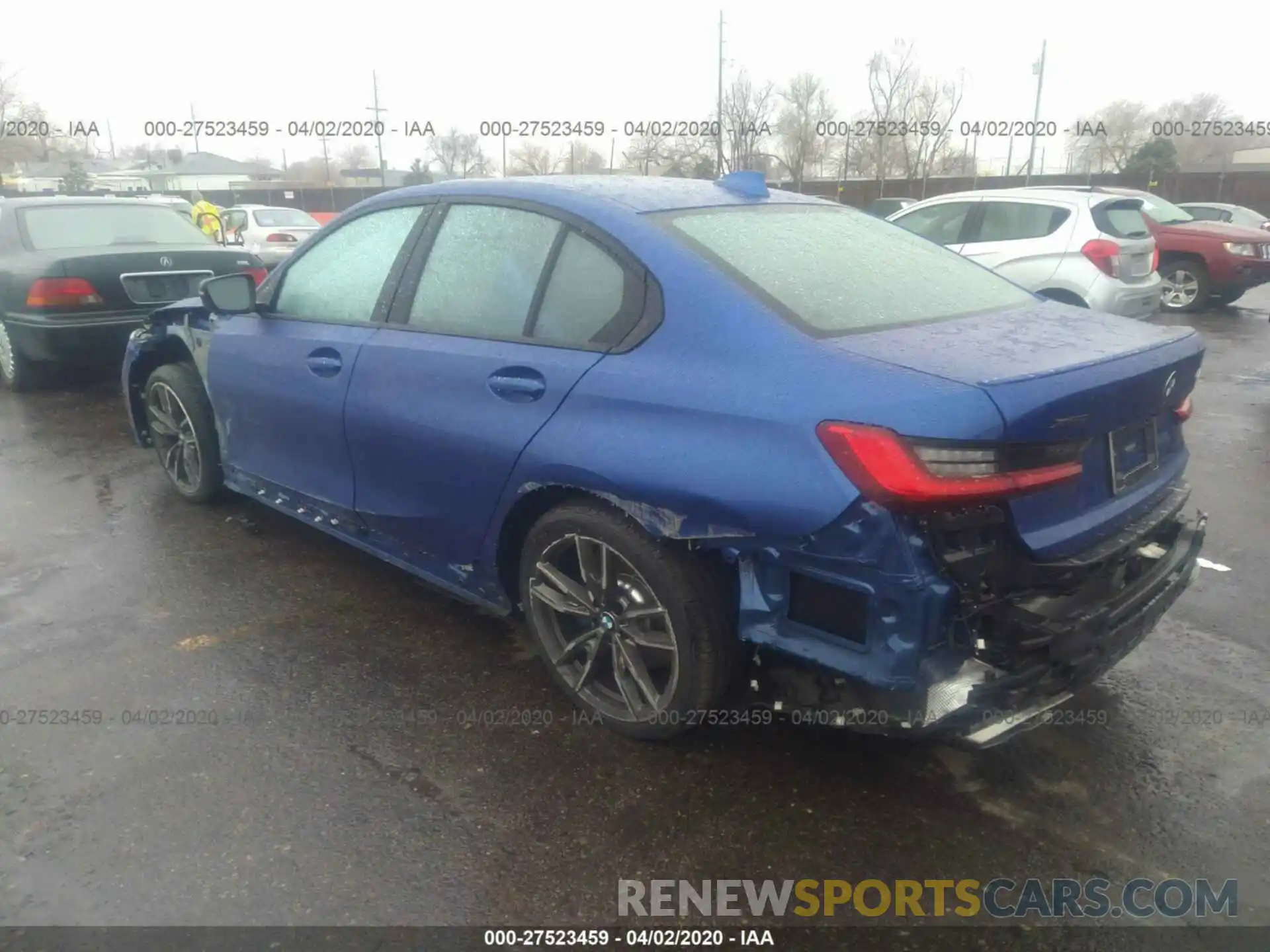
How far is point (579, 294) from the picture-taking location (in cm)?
285

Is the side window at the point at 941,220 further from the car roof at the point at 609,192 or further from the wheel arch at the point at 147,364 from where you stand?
the wheel arch at the point at 147,364

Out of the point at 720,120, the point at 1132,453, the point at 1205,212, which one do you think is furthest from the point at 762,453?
the point at 720,120

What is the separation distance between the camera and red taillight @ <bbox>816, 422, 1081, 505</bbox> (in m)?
2.09

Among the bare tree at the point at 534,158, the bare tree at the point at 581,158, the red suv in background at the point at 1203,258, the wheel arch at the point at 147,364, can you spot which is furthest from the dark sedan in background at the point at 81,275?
the bare tree at the point at 534,158

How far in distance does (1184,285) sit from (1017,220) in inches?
208

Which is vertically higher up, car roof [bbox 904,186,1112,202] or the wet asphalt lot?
car roof [bbox 904,186,1112,202]

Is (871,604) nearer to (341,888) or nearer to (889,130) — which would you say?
(341,888)

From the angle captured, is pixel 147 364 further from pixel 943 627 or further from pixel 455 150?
pixel 455 150

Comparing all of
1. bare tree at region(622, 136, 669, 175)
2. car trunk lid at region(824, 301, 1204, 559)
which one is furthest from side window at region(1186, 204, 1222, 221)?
car trunk lid at region(824, 301, 1204, 559)

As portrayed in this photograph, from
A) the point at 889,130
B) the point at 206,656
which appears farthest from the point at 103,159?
the point at 206,656

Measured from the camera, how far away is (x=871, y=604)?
220 centimetres

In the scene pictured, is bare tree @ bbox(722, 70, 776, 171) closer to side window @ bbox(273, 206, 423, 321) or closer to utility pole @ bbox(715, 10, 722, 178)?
utility pole @ bbox(715, 10, 722, 178)

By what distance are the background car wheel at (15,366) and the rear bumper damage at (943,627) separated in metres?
7.37

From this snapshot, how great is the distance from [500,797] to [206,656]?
1439 mm
